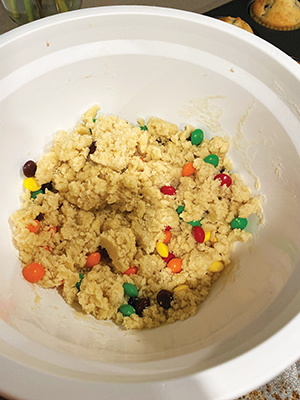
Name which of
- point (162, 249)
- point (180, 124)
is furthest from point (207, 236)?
point (180, 124)

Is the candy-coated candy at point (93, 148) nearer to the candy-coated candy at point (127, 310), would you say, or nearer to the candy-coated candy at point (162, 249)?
the candy-coated candy at point (162, 249)

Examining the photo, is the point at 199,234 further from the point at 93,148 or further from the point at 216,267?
the point at 93,148

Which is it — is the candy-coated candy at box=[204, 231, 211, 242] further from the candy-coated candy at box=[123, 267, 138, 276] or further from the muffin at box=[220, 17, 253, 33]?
the muffin at box=[220, 17, 253, 33]

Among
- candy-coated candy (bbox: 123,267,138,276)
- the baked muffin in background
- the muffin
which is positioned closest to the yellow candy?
candy-coated candy (bbox: 123,267,138,276)

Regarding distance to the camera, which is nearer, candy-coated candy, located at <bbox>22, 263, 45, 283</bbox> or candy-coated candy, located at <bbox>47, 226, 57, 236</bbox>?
candy-coated candy, located at <bbox>22, 263, 45, 283</bbox>

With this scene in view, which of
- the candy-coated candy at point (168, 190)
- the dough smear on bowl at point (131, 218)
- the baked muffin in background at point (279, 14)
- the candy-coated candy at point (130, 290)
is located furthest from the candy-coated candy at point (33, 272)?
the baked muffin in background at point (279, 14)

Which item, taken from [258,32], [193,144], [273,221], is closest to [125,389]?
[273,221]
